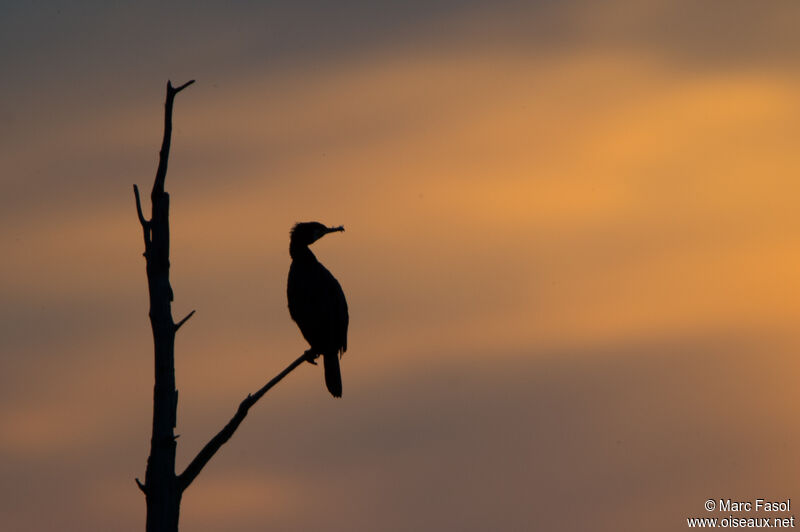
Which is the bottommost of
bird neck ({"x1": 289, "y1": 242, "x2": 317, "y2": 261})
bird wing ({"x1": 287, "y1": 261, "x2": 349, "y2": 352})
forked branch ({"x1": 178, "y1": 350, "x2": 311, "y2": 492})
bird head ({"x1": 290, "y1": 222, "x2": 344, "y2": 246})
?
forked branch ({"x1": 178, "y1": 350, "x2": 311, "y2": 492})

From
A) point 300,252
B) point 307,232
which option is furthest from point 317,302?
point 307,232

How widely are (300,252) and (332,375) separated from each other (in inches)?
64.4

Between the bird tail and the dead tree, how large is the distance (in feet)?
11.9

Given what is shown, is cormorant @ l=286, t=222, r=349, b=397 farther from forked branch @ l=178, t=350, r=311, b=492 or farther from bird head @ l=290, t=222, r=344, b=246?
forked branch @ l=178, t=350, r=311, b=492

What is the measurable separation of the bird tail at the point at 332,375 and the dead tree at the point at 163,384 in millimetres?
3629

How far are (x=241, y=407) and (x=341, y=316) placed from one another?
4326 mm

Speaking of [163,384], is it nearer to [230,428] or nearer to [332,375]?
[230,428]

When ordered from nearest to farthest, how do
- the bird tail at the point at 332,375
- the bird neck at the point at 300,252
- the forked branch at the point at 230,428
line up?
the forked branch at the point at 230,428 → the bird tail at the point at 332,375 → the bird neck at the point at 300,252

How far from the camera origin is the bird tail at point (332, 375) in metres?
14.3

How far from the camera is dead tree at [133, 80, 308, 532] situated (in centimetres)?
1056

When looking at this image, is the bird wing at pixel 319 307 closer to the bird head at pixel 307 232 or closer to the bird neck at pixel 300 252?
the bird neck at pixel 300 252

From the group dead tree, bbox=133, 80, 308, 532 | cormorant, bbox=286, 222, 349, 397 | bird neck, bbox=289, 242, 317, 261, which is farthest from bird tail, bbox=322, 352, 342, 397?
dead tree, bbox=133, 80, 308, 532

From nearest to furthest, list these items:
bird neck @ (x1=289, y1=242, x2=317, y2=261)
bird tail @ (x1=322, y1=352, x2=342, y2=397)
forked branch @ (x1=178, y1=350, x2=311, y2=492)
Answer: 1. forked branch @ (x1=178, y1=350, x2=311, y2=492)
2. bird tail @ (x1=322, y1=352, x2=342, y2=397)
3. bird neck @ (x1=289, y1=242, x2=317, y2=261)

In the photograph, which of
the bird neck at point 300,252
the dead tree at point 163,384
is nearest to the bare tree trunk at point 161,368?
the dead tree at point 163,384
